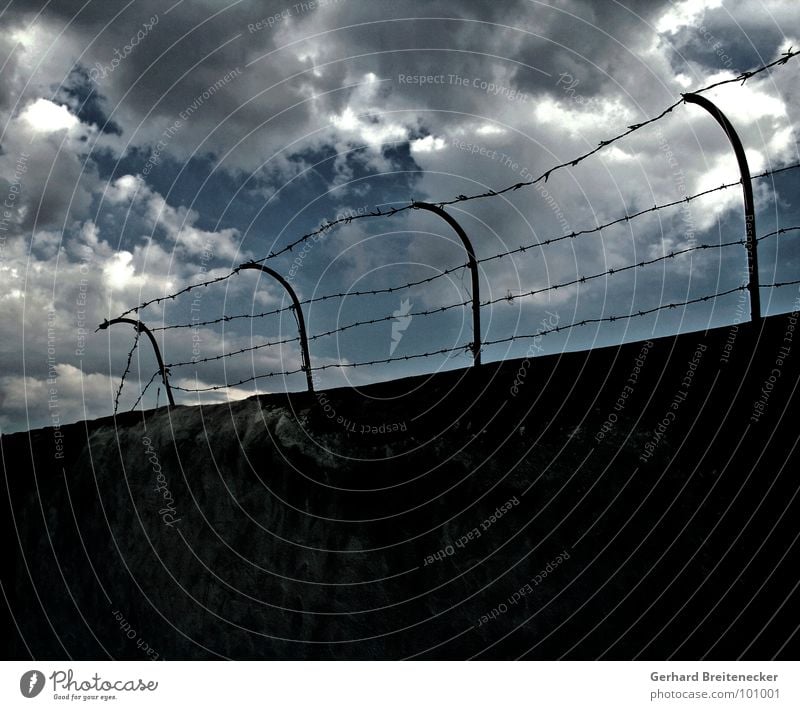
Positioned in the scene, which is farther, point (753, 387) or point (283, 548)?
point (283, 548)

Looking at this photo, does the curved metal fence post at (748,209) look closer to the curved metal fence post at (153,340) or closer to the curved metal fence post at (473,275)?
the curved metal fence post at (473,275)

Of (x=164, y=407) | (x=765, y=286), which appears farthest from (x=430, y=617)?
(x=164, y=407)

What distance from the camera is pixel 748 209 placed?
4.10 metres

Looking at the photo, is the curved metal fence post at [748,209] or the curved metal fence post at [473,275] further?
the curved metal fence post at [473,275]

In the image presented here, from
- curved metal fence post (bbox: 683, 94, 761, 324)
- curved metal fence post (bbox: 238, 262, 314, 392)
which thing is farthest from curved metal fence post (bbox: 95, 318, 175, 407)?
curved metal fence post (bbox: 683, 94, 761, 324)

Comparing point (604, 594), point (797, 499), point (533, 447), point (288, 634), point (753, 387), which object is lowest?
point (288, 634)

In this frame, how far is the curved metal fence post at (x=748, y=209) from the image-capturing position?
402 centimetres

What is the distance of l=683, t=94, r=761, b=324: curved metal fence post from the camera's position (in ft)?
13.2


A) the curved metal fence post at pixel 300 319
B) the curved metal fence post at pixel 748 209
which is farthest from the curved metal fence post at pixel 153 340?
the curved metal fence post at pixel 748 209

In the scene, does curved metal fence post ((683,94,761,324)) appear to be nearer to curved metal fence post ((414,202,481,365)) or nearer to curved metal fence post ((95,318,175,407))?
curved metal fence post ((414,202,481,365))

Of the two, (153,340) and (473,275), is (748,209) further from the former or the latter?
(153,340)

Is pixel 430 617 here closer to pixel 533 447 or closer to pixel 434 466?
pixel 434 466

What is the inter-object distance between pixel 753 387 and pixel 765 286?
25.3 inches

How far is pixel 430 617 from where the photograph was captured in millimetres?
4762
